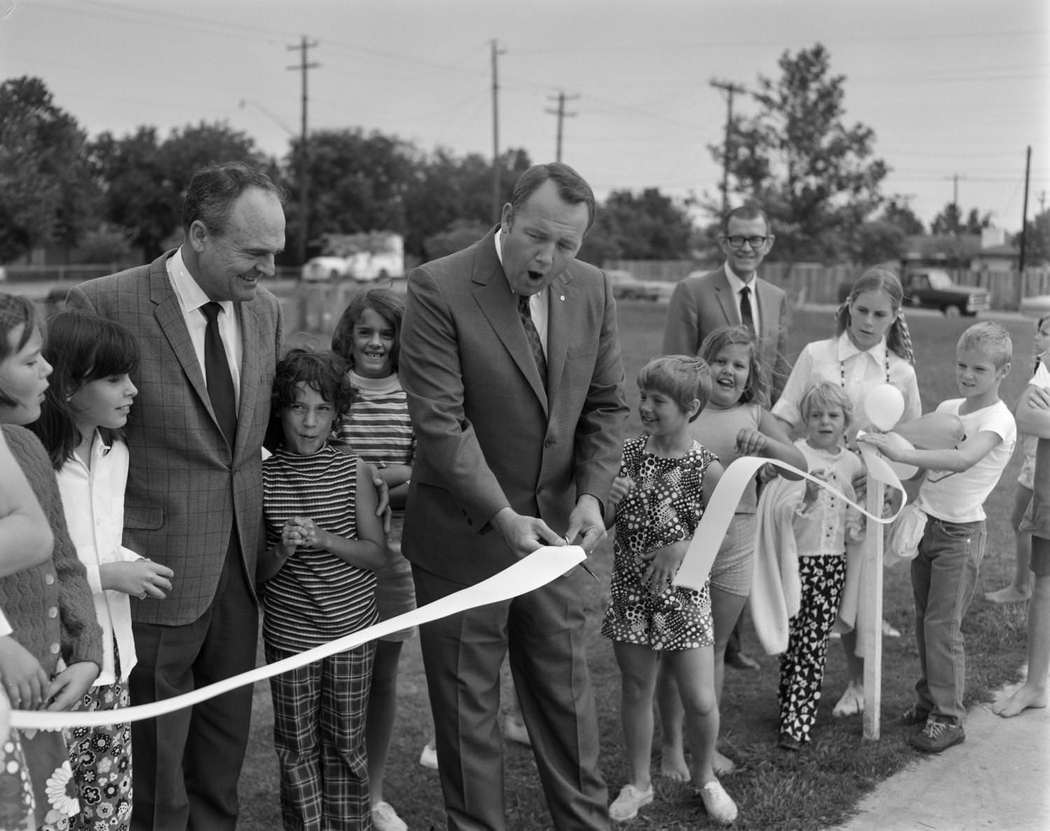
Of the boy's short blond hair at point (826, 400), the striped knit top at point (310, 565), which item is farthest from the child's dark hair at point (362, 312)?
the boy's short blond hair at point (826, 400)

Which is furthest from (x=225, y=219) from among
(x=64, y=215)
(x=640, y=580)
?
(x=64, y=215)

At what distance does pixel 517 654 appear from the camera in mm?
3797

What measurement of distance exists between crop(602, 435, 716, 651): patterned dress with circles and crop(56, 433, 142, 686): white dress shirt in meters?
1.72

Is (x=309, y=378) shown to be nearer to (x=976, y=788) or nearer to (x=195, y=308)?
(x=195, y=308)

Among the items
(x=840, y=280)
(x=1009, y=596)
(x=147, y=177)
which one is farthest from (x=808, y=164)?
(x=147, y=177)

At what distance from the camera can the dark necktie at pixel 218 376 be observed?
3.47 meters

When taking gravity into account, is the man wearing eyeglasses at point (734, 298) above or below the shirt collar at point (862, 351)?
above

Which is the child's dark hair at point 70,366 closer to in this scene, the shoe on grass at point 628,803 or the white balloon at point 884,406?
the shoe on grass at point 628,803

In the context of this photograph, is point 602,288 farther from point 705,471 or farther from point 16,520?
point 16,520

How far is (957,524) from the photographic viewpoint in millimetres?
4762

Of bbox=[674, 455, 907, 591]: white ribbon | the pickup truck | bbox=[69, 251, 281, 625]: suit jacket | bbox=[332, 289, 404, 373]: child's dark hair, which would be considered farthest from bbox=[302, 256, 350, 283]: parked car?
bbox=[69, 251, 281, 625]: suit jacket

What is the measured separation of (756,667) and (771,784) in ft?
4.63

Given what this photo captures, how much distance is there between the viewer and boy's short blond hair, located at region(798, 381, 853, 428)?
4742 millimetres

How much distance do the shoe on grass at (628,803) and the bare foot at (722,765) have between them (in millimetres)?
325
